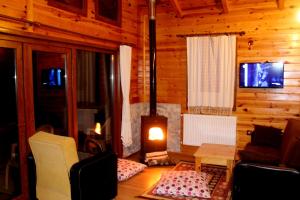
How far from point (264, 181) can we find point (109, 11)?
133 inches

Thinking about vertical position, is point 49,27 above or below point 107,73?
above

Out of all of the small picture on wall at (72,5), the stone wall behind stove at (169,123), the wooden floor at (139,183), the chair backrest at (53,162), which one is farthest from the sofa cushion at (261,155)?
the small picture on wall at (72,5)

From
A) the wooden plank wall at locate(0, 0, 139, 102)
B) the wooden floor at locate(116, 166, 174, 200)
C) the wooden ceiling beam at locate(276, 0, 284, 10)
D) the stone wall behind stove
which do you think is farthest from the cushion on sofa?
the wooden ceiling beam at locate(276, 0, 284, 10)

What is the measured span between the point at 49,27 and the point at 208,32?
275cm

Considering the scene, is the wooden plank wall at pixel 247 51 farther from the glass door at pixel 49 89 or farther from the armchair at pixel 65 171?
the armchair at pixel 65 171

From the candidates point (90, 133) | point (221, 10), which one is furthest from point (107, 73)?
point (221, 10)

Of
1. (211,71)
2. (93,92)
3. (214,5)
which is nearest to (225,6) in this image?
(214,5)

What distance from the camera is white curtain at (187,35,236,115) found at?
481 cm

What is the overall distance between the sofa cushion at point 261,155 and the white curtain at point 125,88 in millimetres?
1900

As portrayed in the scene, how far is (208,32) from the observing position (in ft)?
16.4

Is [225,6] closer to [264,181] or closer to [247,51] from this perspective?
[247,51]

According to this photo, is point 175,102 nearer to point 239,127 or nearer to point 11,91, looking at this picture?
point 239,127

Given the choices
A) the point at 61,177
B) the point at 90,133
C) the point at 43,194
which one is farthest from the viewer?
the point at 90,133

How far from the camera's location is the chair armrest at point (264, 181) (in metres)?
2.32
